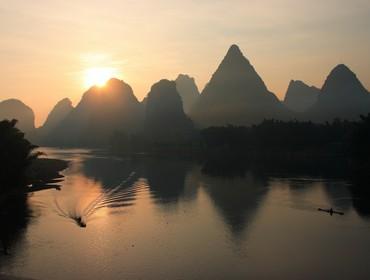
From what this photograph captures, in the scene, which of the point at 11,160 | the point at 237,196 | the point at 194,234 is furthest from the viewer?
the point at 237,196

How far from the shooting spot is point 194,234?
25.0m

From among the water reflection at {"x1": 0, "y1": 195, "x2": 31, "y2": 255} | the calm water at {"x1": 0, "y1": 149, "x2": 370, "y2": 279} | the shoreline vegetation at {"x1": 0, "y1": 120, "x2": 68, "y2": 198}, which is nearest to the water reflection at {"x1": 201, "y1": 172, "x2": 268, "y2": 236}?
the calm water at {"x1": 0, "y1": 149, "x2": 370, "y2": 279}

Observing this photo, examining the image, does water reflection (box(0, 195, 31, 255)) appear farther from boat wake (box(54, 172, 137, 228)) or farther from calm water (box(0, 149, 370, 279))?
boat wake (box(54, 172, 137, 228))

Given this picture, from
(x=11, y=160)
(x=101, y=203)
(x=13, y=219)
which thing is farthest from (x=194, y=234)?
(x=11, y=160)

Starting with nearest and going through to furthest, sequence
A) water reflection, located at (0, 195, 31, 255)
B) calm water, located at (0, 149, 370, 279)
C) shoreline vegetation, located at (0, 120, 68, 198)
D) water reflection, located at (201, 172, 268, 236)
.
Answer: calm water, located at (0, 149, 370, 279), water reflection, located at (0, 195, 31, 255), water reflection, located at (201, 172, 268, 236), shoreline vegetation, located at (0, 120, 68, 198)

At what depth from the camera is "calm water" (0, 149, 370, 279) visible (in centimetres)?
1914

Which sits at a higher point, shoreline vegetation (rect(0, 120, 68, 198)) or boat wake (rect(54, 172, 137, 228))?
shoreline vegetation (rect(0, 120, 68, 198))

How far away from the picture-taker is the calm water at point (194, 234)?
62.8ft

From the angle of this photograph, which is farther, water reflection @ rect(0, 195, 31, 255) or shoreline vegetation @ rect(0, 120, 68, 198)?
shoreline vegetation @ rect(0, 120, 68, 198)

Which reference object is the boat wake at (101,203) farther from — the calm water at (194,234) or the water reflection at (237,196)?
the water reflection at (237,196)

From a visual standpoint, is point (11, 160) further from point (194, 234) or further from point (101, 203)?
point (194, 234)

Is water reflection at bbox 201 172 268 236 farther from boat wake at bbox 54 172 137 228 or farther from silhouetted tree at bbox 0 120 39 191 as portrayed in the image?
silhouetted tree at bbox 0 120 39 191

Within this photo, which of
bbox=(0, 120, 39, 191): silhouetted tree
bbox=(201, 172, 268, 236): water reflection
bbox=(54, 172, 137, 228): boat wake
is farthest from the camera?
bbox=(0, 120, 39, 191): silhouetted tree

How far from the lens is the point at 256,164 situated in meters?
65.8
